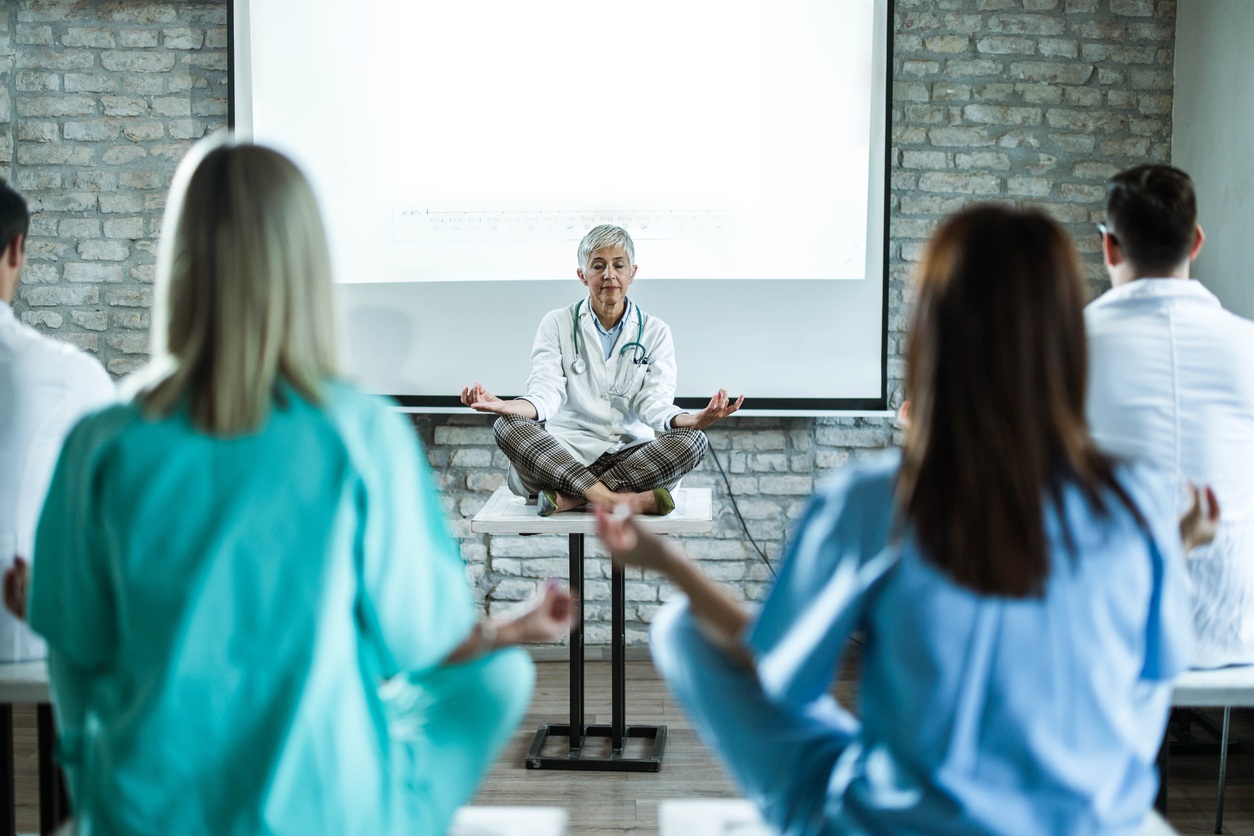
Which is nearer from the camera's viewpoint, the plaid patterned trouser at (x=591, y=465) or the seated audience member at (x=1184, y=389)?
the seated audience member at (x=1184, y=389)

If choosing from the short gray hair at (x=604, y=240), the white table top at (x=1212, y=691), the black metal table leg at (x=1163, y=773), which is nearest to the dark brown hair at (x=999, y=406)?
the white table top at (x=1212, y=691)

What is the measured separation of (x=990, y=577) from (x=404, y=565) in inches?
23.7

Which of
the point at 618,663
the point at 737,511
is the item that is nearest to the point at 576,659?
the point at 618,663

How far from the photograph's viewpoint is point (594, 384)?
2826 mm

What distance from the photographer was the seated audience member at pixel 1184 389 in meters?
1.59

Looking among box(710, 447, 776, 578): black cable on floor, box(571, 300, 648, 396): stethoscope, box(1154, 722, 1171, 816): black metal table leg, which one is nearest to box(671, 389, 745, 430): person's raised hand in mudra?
box(571, 300, 648, 396): stethoscope

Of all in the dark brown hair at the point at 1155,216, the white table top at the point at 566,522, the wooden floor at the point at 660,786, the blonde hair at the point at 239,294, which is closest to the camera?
the blonde hair at the point at 239,294

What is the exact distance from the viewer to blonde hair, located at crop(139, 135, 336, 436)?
1.02m

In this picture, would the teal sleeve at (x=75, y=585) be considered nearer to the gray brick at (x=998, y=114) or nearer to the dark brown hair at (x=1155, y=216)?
the dark brown hair at (x=1155, y=216)

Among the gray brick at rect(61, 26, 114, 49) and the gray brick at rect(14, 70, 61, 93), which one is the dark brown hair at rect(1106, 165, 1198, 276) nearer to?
the gray brick at rect(61, 26, 114, 49)

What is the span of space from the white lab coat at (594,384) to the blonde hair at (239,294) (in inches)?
66.8

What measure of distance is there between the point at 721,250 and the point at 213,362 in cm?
236

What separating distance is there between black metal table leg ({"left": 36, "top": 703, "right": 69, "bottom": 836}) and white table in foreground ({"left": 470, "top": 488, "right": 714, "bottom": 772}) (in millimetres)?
1002

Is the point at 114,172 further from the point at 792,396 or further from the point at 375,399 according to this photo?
the point at 375,399
